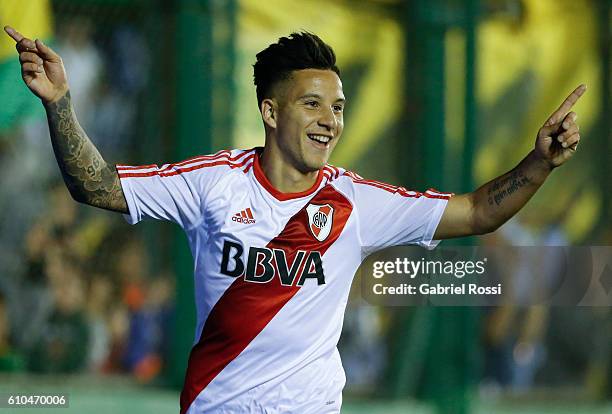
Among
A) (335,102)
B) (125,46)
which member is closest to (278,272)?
(335,102)

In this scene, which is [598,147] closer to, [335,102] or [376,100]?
[376,100]

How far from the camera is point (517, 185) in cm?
391

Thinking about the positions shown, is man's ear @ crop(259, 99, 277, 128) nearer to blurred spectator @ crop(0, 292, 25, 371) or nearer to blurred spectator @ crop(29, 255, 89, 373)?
blurred spectator @ crop(29, 255, 89, 373)

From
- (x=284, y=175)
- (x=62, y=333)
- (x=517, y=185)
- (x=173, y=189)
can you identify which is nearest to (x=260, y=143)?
(x=62, y=333)

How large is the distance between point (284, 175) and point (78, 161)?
0.80 m

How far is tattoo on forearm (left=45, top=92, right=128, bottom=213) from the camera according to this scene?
367 cm

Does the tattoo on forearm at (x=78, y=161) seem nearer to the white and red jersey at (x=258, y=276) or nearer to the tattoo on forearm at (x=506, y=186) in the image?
the white and red jersey at (x=258, y=276)

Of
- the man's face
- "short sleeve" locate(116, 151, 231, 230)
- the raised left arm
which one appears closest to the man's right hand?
"short sleeve" locate(116, 151, 231, 230)

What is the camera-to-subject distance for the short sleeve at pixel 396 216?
4.11m

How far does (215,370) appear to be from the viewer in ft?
12.8

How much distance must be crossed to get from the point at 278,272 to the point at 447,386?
333 cm

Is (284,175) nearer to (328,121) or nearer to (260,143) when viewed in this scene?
(328,121)

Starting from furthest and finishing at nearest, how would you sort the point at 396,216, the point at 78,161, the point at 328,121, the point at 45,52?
the point at 396,216
the point at 328,121
the point at 78,161
the point at 45,52

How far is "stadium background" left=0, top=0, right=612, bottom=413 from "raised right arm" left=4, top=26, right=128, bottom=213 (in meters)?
3.12
